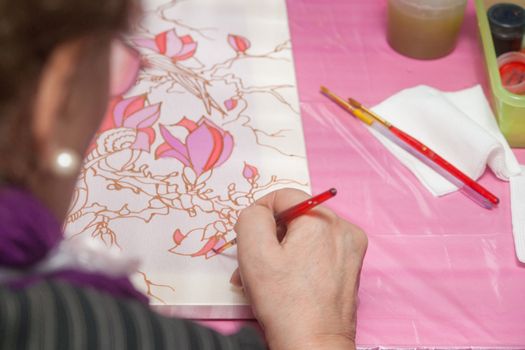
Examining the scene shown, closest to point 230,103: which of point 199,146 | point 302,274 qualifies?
point 199,146

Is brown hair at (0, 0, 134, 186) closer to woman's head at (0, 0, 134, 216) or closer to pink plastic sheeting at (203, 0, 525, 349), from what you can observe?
woman's head at (0, 0, 134, 216)

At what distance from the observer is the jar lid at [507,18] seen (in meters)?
1.14

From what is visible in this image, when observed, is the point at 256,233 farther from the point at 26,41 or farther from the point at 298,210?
the point at 26,41

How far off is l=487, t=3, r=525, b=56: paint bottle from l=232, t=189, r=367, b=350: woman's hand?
44cm

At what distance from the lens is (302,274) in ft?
2.72

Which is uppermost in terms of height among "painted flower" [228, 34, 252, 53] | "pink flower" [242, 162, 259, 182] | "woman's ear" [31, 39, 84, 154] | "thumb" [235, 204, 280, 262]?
"woman's ear" [31, 39, 84, 154]

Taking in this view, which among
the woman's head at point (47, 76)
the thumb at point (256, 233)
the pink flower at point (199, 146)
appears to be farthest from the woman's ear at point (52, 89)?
the pink flower at point (199, 146)

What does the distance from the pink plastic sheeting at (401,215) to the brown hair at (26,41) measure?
43 cm

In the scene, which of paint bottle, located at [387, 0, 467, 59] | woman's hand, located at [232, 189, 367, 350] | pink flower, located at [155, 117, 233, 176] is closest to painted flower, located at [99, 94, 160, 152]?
pink flower, located at [155, 117, 233, 176]

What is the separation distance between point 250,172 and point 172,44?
0.95ft

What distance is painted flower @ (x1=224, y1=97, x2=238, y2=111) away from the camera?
110 centimetres

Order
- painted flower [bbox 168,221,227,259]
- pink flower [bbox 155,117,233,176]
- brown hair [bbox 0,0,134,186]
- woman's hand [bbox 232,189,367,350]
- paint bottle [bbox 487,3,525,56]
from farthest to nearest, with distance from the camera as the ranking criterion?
paint bottle [bbox 487,3,525,56] < pink flower [bbox 155,117,233,176] < painted flower [bbox 168,221,227,259] < woman's hand [bbox 232,189,367,350] < brown hair [bbox 0,0,134,186]

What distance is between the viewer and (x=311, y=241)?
85 cm

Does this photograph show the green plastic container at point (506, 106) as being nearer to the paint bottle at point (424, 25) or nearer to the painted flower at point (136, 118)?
the paint bottle at point (424, 25)
